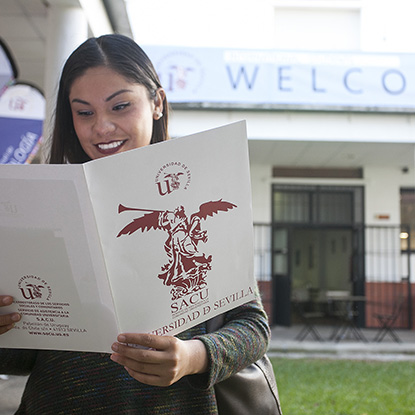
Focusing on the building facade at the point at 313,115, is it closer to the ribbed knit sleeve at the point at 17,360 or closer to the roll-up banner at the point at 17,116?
the roll-up banner at the point at 17,116

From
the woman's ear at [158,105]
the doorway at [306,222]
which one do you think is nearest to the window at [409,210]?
the doorway at [306,222]

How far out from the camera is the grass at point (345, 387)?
4797mm

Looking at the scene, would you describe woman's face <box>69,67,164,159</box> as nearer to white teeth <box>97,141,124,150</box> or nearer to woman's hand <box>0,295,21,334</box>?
white teeth <box>97,141,124,150</box>

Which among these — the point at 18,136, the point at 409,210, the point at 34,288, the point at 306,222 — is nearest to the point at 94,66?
the point at 34,288

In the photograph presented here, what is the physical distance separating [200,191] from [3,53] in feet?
15.7

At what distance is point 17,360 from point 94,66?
67 centimetres

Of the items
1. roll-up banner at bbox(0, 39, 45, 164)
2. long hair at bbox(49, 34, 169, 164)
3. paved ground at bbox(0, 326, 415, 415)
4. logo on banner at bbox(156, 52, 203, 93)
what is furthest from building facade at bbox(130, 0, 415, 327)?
long hair at bbox(49, 34, 169, 164)

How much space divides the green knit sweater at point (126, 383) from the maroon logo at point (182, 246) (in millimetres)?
115

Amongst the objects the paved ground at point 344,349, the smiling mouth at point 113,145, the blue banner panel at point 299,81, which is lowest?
the paved ground at point 344,349

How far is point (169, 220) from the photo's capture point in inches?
36.4

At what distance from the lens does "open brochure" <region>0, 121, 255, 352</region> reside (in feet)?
2.80

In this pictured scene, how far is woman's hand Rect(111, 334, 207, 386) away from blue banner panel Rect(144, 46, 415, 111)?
7.87 metres

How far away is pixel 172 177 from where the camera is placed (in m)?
0.92

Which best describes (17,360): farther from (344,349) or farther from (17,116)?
(344,349)
